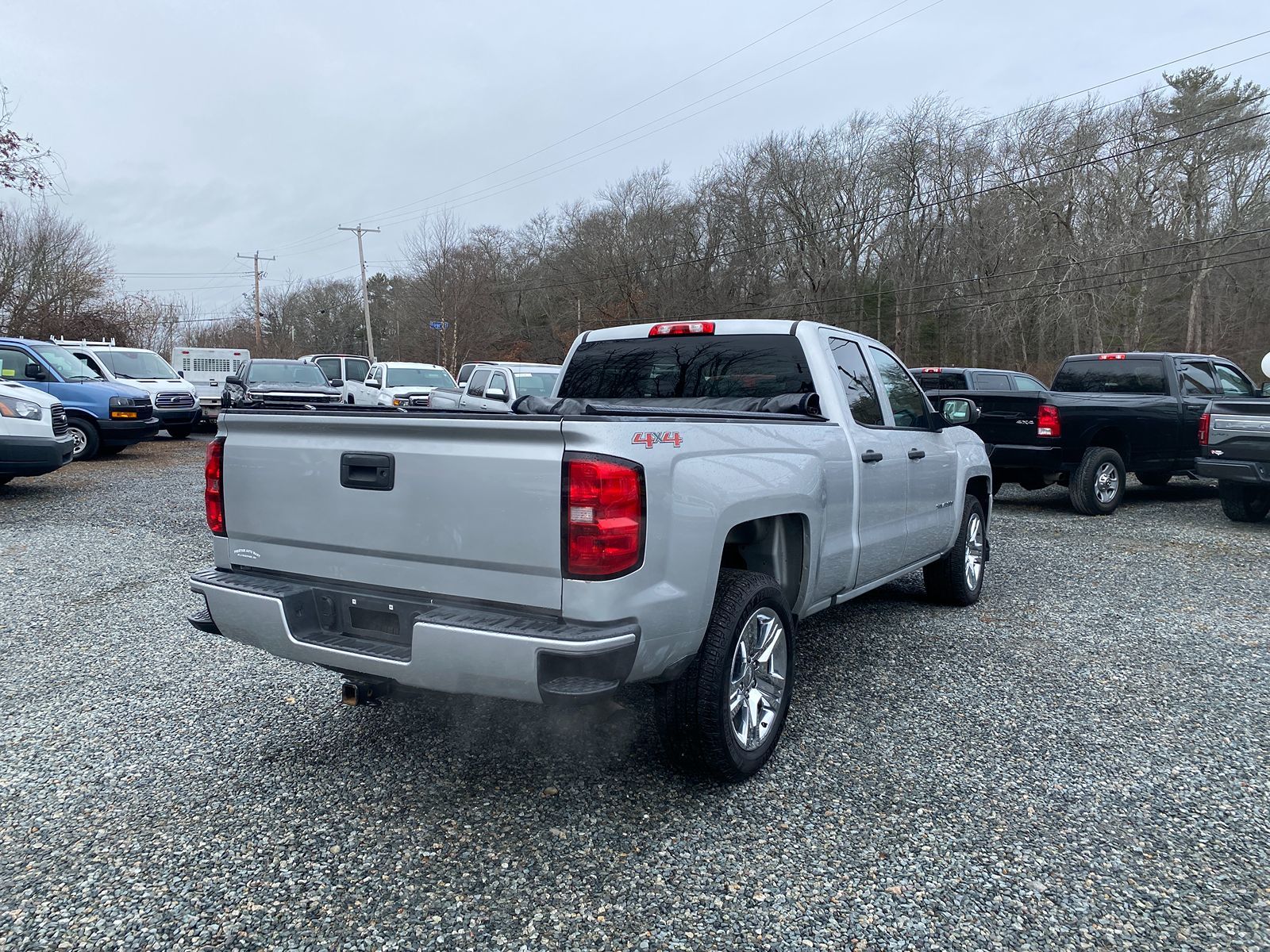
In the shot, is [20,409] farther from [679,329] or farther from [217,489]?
[679,329]

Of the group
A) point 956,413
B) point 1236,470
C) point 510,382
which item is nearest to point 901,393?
point 956,413

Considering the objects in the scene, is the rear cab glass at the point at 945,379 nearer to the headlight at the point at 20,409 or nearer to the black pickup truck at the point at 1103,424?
the black pickup truck at the point at 1103,424

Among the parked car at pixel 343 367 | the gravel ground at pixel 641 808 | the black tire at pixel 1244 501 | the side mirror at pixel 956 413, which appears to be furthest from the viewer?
the parked car at pixel 343 367

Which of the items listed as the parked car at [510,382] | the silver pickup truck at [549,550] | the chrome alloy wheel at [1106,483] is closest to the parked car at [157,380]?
the parked car at [510,382]

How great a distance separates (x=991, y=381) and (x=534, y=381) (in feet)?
31.1

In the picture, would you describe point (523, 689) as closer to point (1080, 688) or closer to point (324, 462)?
point (324, 462)

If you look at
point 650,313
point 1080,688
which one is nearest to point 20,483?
point 1080,688

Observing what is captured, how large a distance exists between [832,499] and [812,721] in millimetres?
1067

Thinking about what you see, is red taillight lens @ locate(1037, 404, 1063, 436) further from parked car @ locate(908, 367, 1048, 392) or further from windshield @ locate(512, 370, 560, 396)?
windshield @ locate(512, 370, 560, 396)

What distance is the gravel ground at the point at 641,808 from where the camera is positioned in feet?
8.38

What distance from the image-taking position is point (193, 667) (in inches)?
188

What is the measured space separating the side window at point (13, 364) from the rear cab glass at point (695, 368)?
13446 millimetres

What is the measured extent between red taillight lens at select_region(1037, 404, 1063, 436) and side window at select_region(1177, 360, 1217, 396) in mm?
2359

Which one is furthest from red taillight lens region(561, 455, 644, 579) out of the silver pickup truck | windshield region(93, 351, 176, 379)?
windshield region(93, 351, 176, 379)
